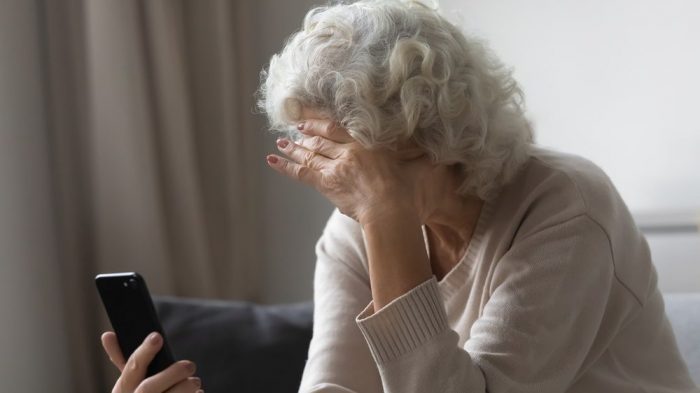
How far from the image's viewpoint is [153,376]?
47.9 inches

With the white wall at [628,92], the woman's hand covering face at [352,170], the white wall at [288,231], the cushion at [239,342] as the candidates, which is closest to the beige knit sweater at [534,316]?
the woman's hand covering face at [352,170]

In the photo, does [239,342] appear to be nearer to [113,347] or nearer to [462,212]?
[113,347]

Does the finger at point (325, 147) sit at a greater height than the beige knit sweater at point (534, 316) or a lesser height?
greater

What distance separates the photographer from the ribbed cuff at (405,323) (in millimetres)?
1142

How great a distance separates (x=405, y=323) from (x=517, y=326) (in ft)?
0.48

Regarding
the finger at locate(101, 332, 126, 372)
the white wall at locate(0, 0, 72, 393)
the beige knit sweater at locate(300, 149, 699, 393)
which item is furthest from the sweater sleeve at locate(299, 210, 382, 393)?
the white wall at locate(0, 0, 72, 393)

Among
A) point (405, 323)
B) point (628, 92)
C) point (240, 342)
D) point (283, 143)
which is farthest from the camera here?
point (628, 92)

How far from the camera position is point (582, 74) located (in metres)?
2.13

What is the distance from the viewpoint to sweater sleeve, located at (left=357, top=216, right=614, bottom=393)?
3.74 feet

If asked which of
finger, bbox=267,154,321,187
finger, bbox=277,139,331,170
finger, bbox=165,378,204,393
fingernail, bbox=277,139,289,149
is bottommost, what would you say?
finger, bbox=165,378,204,393

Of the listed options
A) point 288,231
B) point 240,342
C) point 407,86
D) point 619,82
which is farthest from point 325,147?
point 288,231

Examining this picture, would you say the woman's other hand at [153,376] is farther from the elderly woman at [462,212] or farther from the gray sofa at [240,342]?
the gray sofa at [240,342]

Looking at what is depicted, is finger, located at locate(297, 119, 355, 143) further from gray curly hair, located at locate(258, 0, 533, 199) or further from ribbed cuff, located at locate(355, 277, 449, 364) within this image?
ribbed cuff, located at locate(355, 277, 449, 364)

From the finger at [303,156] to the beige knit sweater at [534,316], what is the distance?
0.20 metres
